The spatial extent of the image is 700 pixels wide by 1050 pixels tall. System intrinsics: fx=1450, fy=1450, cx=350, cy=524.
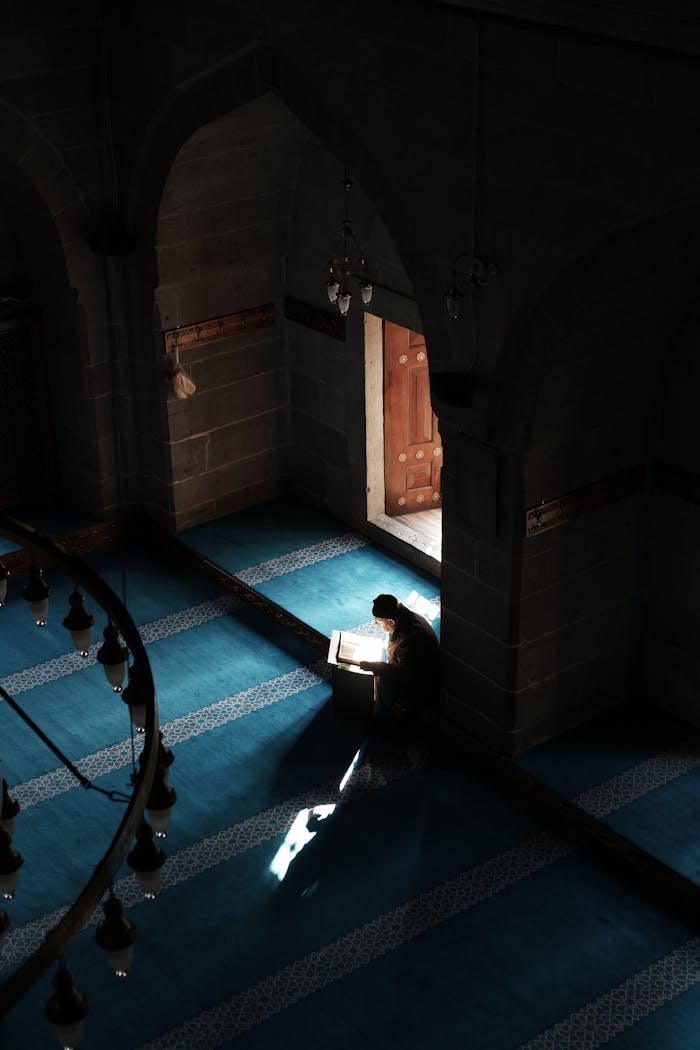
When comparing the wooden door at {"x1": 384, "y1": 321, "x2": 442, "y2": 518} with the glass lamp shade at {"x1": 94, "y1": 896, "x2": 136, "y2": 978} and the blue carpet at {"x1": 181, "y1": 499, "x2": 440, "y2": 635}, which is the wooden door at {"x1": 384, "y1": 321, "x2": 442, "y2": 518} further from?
the glass lamp shade at {"x1": 94, "y1": 896, "x2": 136, "y2": 978}

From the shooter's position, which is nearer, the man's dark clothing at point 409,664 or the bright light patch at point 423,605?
the man's dark clothing at point 409,664

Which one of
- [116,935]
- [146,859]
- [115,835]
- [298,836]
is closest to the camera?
[116,935]

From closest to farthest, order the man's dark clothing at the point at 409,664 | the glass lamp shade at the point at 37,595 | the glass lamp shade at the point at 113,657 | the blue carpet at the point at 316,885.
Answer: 1. the glass lamp shade at the point at 113,657
2. the glass lamp shade at the point at 37,595
3. the blue carpet at the point at 316,885
4. the man's dark clothing at the point at 409,664

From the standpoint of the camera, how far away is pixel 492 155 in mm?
6828

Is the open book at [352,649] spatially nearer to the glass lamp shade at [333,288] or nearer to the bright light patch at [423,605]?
the bright light patch at [423,605]

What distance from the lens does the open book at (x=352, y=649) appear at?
862 centimetres

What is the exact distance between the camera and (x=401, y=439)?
34.4 feet

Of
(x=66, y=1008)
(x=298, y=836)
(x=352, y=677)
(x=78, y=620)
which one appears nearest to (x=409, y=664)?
(x=352, y=677)

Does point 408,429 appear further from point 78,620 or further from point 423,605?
point 78,620

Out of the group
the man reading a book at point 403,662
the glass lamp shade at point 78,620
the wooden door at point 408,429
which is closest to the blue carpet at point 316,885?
the man reading a book at point 403,662

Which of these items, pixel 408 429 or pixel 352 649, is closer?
pixel 352 649

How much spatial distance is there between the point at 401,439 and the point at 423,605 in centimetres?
137

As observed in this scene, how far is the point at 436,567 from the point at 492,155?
3.84 meters

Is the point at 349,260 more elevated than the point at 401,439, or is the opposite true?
the point at 349,260
